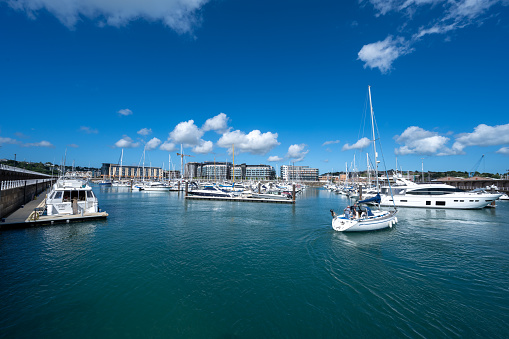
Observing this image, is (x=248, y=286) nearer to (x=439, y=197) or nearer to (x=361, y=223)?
(x=361, y=223)

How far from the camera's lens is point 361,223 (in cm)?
2219

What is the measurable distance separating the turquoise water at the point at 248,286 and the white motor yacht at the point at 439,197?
22.1 m

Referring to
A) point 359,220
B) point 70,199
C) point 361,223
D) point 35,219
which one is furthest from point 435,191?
point 35,219

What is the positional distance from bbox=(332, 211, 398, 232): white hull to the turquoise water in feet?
4.37

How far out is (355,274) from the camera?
1323 centimetres

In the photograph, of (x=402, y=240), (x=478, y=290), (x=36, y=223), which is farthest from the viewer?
(x=36, y=223)

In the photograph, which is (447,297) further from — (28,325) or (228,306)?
(28,325)

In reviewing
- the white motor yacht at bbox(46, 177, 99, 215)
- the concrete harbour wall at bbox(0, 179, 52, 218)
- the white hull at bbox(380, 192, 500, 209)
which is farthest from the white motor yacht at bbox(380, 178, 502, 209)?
the concrete harbour wall at bbox(0, 179, 52, 218)

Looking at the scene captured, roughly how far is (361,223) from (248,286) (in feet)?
49.7

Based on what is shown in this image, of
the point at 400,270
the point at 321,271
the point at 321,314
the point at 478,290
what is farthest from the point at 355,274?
the point at 478,290

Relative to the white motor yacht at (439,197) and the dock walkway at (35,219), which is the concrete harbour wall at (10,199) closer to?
the dock walkway at (35,219)

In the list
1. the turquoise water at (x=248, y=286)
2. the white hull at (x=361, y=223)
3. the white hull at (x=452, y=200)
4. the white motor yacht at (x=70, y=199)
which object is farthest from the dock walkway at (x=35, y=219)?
the white hull at (x=452, y=200)

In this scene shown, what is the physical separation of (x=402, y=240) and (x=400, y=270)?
8.20m

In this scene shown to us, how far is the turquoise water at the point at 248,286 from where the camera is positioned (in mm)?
8578
